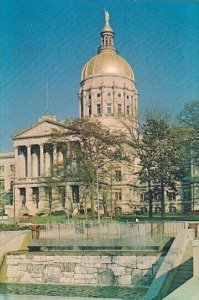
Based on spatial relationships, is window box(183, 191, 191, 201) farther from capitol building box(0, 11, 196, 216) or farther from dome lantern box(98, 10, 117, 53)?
dome lantern box(98, 10, 117, 53)

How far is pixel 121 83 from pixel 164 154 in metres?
30.4

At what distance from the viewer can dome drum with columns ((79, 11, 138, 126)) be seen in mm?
57062

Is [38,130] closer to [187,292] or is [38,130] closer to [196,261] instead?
[196,261]

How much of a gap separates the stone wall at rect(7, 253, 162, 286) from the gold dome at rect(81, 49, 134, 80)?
42700mm

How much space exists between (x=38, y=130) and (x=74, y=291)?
36870 mm

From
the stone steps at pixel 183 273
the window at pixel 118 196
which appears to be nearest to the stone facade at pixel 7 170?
the window at pixel 118 196

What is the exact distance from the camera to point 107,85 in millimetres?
57594

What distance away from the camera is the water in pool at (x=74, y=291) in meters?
13.3

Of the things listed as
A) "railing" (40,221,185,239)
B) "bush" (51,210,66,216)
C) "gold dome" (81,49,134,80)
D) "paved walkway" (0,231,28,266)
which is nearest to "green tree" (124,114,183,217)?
"railing" (40,221,185,239)

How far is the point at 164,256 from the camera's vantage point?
553 inches

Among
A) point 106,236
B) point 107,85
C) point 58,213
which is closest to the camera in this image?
point 106,236

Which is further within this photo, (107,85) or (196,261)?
(107,85)

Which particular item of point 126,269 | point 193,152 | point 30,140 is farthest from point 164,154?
point 30,140

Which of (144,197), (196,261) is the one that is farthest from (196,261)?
(144,197)
